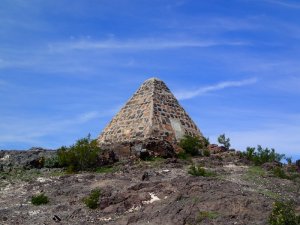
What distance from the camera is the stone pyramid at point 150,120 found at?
2009cm

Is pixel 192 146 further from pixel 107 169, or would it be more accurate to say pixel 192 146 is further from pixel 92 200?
pixel 92 200

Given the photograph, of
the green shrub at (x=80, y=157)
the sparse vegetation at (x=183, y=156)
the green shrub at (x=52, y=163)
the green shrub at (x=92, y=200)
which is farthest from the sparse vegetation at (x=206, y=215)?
the green shrub at (x=52, y=163)

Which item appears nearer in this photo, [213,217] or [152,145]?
[213,217]

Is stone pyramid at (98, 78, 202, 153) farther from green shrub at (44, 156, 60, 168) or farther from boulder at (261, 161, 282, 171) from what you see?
boulder at (261, 161, 282, 171)

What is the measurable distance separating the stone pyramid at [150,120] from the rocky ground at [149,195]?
3881 mm

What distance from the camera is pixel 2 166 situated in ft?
57.4

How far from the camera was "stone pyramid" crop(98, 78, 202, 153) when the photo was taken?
20094 mm

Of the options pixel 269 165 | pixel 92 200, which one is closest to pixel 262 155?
pixel 269 165

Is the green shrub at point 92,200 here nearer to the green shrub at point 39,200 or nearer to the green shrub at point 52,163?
the green shrub at point 39,200

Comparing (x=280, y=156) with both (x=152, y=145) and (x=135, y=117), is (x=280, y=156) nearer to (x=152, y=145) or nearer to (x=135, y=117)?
(x=152, y=145)

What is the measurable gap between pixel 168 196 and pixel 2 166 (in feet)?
29.0

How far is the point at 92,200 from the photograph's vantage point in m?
11.2

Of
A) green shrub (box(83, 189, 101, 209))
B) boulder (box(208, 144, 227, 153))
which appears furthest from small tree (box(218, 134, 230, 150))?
green shrub (box(83, 189, 101, 209))

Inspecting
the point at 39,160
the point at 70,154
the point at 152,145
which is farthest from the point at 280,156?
the point at 39,160
